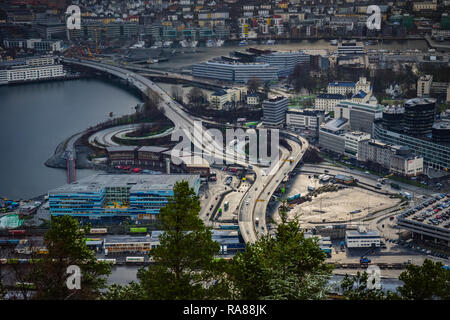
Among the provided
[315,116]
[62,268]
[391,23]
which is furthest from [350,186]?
[391,23]

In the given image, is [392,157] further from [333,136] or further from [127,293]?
[127,293]

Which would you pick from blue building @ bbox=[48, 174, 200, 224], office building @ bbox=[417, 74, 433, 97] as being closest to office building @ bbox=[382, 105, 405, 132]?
office building @ bbox=[417, 74, 433, 97]

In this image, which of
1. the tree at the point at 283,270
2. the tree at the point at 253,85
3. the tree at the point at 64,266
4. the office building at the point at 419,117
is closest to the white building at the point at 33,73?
the tree at the point at 253,85

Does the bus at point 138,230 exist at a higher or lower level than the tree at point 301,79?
lower

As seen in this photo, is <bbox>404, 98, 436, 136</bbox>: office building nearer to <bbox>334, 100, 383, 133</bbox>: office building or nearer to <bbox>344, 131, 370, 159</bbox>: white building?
<bbox>344, 131, 370, 159</bbox>: white building

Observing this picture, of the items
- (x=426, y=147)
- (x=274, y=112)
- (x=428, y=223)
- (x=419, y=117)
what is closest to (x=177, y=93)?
(x=274, y=112)

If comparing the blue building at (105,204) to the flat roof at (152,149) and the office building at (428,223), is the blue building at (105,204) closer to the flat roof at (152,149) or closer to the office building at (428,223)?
the flat roof at (152,149)
